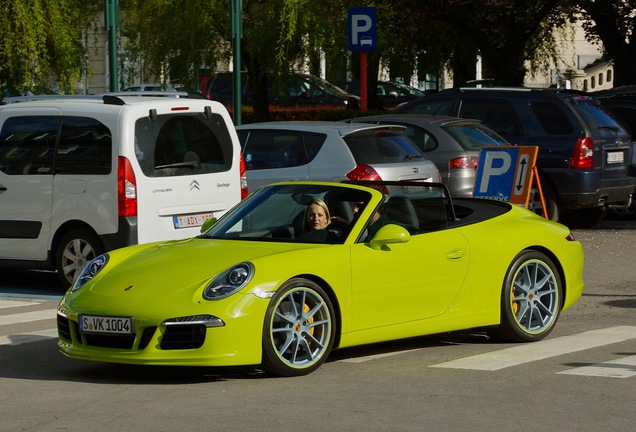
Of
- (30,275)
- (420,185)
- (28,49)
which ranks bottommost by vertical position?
(30,275)

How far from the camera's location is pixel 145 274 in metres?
9.16

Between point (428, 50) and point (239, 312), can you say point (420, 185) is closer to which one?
point (239, 312)

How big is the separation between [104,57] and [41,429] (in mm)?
49750

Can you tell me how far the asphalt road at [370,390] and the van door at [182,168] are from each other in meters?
2.34

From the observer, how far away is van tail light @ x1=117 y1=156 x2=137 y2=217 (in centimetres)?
1316

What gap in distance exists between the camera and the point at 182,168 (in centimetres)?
1365

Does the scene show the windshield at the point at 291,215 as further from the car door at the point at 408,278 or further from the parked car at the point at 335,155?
the parked car at the point at 335,155

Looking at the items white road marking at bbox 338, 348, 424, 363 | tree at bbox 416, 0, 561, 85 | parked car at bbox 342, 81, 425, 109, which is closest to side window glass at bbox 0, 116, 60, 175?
white road marking at bbox 338, 348, 424, 363

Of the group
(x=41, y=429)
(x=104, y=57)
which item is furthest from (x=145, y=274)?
(x=104, y=57)

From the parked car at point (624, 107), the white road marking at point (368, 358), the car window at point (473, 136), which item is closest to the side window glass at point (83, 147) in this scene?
the white road marking at point (368, 358)

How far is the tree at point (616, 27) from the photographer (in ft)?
92.2

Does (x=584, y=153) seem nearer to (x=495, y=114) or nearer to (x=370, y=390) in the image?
(x=495, y=114)

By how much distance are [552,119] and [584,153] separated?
71 centimetres

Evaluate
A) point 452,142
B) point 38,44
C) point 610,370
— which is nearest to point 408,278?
point 610,370
